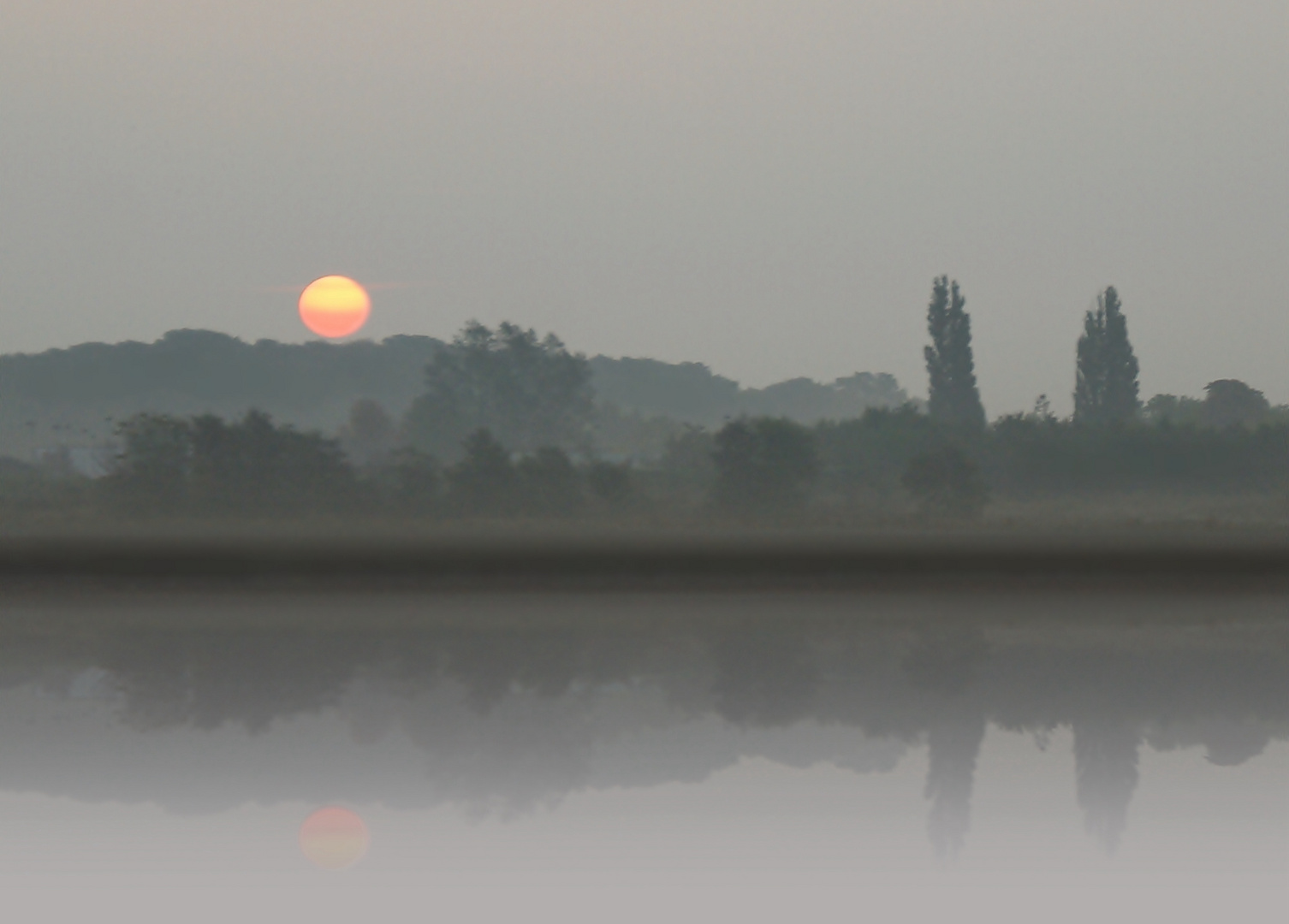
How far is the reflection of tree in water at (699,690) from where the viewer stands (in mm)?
6250

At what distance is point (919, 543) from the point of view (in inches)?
953

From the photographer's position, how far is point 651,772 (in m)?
6.11

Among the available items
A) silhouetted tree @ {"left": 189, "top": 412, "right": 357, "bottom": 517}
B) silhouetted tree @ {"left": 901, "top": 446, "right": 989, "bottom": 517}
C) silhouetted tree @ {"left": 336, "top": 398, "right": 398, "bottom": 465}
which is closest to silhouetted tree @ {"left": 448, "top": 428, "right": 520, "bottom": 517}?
silhouetted tree @ {"left": 336, "top": 398, "right": 398, "bottom": 465}

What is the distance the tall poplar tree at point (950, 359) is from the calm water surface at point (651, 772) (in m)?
34.7

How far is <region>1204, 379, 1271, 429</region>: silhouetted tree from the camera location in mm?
36875

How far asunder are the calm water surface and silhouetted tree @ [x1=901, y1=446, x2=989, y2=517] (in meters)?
21.2

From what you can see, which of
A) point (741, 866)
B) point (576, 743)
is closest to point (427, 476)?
point (576, 743)

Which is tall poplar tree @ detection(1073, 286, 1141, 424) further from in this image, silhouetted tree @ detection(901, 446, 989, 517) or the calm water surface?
the calm water surface

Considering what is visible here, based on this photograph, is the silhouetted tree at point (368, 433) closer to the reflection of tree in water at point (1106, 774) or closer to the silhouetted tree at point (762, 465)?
the silhouetted tree at point (762, 465)

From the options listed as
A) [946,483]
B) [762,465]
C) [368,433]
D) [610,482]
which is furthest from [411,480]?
[946,483]

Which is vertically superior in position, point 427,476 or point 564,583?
point 427,476

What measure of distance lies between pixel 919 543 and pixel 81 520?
2020cm

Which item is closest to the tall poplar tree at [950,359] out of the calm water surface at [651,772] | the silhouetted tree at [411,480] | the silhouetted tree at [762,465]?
the silhouetted tree at [762,465]

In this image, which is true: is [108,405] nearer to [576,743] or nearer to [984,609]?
[984,609]
